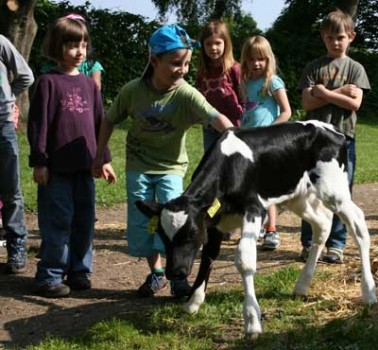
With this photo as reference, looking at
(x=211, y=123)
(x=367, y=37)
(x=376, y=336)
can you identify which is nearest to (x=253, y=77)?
(x=211, y=123)

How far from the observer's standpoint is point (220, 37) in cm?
662

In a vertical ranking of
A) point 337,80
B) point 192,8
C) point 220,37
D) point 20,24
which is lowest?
point 337,80

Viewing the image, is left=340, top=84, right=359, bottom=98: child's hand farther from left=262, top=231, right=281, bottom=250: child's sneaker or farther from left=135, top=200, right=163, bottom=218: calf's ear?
left=135, top=200, right=163, bottom=218: calf's ear

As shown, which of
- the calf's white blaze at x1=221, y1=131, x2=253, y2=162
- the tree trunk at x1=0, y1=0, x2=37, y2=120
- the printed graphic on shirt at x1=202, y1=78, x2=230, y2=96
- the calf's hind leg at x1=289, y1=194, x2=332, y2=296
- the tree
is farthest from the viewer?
the tree

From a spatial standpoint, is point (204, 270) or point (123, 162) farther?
point (123, 162)

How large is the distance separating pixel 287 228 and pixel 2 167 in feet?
10.8

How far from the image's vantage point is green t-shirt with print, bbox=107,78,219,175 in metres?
5.22

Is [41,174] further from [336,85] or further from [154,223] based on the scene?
[336,85]

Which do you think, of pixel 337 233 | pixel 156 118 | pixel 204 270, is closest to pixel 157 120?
pixel 156 118

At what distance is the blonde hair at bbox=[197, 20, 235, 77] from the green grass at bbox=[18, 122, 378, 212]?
10.0ft

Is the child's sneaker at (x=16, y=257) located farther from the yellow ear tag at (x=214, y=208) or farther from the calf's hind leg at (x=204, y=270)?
the yellow ear tag at (x=214, y=208)

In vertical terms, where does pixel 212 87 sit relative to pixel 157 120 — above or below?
above

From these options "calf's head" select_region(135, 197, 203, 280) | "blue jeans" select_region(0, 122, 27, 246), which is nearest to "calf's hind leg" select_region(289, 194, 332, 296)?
"calf's head" select_region(135, 197, 203, 280)

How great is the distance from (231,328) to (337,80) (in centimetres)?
248
